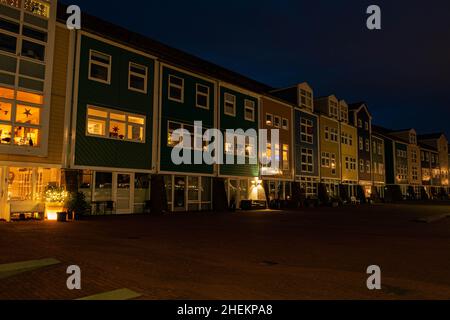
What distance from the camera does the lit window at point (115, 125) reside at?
1794 centimetres

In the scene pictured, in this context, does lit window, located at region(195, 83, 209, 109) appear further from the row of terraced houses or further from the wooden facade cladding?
the wooden facade cladding

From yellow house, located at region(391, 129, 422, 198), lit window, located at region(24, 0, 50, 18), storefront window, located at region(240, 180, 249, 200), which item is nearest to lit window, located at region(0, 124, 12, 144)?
lit window, located at region(24, 0, 50, 18)

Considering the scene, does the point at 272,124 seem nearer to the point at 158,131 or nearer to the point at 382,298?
the point at 158,131

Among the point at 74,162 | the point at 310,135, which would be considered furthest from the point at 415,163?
the point at 74,162

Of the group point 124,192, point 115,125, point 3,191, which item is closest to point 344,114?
point 115,125

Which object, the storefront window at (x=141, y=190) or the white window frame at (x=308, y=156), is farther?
the white window frame at (x=308, y=156)

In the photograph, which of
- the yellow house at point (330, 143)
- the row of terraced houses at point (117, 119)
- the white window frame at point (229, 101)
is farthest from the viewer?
the yellow house at point (330, 143)

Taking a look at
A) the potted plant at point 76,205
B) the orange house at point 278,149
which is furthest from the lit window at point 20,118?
the orange house at point 278,149

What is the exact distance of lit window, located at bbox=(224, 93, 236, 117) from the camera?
25875 mm

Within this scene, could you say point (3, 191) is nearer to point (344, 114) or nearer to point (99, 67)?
point (99, 67)

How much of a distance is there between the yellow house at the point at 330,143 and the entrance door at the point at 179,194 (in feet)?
56.0

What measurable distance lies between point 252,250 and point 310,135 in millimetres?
26427

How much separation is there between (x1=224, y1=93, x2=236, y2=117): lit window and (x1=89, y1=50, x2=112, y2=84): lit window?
30.7 feet

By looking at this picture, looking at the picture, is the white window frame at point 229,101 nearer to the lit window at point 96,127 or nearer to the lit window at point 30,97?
the lit window at point 96,127
